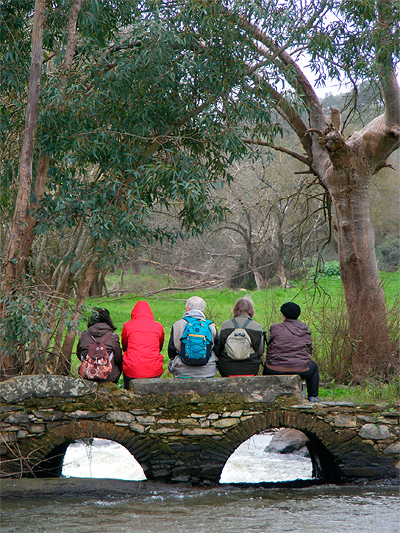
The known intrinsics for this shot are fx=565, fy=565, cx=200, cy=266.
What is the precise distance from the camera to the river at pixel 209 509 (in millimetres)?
5324

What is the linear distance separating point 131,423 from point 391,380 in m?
4.54

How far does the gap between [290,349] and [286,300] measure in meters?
11.7

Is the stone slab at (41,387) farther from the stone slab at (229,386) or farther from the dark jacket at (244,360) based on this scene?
the dark jacket at (244,360)

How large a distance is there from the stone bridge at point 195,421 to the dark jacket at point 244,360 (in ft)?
0.62

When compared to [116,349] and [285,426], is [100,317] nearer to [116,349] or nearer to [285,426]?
[116,349]

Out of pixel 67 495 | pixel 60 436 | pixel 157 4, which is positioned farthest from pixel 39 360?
pixel 157 4

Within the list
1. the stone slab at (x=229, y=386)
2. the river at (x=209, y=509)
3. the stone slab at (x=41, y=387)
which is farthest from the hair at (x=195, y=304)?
the river at (x=209, y=509)

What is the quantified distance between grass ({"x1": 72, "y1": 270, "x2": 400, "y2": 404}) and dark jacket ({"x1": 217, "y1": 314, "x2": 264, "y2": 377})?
1761 mm

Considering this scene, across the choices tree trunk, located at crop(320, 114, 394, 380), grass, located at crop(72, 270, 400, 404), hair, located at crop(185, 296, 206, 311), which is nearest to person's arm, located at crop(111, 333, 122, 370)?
Result: grass, located at crop(72, 270, 400, 404)

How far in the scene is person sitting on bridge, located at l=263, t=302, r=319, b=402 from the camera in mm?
6871

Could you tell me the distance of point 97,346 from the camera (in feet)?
21.8

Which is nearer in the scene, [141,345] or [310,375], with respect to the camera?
[141,345]

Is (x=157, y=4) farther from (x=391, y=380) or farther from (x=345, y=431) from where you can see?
(x=391, y=380)

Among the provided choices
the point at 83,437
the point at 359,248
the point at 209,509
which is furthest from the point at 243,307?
the point at 359,248
